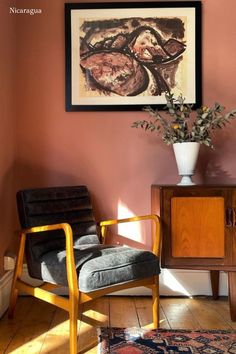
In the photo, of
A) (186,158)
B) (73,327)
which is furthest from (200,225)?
(73,327)

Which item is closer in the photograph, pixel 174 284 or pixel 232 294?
pixel 232 294

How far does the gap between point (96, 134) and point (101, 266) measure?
1136mm

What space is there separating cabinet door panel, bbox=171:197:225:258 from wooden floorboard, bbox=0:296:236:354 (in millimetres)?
384

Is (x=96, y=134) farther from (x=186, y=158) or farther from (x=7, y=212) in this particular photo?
(x=7, y=212)

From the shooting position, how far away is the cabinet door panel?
7.00 ft

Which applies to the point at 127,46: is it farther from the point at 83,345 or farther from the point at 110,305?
the point at 83,345

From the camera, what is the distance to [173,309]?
2.34 meters

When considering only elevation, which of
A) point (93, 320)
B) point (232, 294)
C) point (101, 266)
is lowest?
point (93, 320)

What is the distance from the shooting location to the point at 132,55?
2.61 meters

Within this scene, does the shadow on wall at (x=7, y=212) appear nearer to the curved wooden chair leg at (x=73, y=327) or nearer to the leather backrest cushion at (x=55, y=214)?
the leather backrest cushion at (x=55, y=214)

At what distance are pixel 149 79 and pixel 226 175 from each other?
86 cm

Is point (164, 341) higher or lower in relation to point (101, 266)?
lower

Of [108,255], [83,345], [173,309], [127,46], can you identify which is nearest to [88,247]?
[108,255]

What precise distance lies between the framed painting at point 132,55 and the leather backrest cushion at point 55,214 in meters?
0.66
